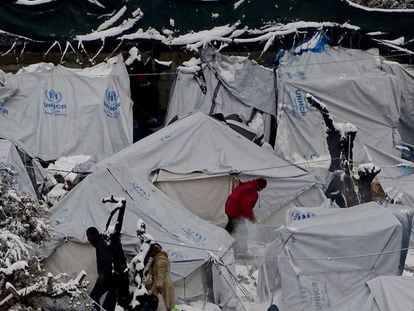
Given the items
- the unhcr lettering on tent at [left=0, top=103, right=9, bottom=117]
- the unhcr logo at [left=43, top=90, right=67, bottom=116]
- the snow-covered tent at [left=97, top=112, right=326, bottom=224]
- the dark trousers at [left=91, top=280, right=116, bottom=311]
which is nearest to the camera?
the dark trousers at [left=91, top=280, right=116, bottom=311]

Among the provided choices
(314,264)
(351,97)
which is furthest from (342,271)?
(351,97)

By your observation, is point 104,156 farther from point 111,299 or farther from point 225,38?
point 111,299

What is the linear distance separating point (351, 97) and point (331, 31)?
156 centimetres

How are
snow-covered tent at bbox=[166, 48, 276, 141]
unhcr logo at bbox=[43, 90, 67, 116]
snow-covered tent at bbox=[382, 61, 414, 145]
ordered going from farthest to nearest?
snow-covered tent at bbox=[382, 61, 414, 145], snow-covered tent at bbox=[166, 48, 276, 141], unhcr logo at bbox=[43, 90, 67, 116]

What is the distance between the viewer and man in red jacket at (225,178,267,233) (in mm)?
14445

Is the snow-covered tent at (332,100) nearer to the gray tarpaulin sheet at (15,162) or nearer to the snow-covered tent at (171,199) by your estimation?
the snow-covered tent at (171,199)

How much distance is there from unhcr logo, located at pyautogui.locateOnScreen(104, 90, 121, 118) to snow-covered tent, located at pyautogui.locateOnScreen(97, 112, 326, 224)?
172 cm

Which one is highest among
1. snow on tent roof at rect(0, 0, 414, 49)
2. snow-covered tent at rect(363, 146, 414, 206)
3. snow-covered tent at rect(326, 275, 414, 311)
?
snow on tent roof at rect(0, 0, 414, 49)

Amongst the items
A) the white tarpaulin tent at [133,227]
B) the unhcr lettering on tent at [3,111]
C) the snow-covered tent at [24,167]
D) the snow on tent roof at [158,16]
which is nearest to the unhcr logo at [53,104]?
the unhcr lettering on tent at [3,111]

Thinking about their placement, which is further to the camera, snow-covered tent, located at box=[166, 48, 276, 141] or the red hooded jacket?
snow-covered tent, located at box=[166, 48, 276, 141]

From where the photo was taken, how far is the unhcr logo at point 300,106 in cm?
1800

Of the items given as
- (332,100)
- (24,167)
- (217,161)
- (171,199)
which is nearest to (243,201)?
(171,199)

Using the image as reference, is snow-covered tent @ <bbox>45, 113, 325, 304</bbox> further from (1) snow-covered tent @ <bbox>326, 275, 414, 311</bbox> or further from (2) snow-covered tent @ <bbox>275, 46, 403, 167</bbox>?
(1) snow-covered tent @ <bbox>326, 275, 414, 311</bbox>

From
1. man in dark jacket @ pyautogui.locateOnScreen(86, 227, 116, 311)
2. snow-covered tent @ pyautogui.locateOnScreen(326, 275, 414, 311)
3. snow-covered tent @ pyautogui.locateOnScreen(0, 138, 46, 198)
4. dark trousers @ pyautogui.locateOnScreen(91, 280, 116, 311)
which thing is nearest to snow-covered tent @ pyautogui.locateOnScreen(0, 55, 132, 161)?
snow-covered tent @ pyautogui.locateOnScreen(0, 138, 46, 198)
